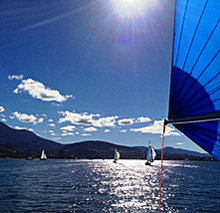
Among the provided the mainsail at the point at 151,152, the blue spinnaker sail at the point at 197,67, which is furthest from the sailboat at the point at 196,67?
the mainsail at the point at 151,152

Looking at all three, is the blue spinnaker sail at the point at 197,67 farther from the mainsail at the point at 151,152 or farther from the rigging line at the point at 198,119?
the mainsail at the point at 151,152

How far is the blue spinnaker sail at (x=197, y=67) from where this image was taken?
3.68m

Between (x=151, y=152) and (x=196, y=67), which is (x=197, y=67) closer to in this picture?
(x=196, y=67)

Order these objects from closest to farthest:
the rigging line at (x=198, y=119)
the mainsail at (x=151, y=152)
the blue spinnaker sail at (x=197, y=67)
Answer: the rigging line at (x=198, y=119), the blue spinnaker sail at (x=197, y=67), the mainsail at (x=151, y=152)

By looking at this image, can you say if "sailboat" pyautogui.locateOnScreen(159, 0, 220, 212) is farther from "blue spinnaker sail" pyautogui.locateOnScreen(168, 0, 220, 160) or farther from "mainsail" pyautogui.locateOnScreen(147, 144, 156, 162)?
"mainsail" pyautogui.locateOnScreen(147, 144, 156, 162)

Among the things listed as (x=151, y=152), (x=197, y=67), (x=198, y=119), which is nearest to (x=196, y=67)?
(x=197, y=67)

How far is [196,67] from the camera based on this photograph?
402 centimetres

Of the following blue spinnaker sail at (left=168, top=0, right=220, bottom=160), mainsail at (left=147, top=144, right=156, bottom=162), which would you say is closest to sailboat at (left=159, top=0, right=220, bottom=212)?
blue spinnaker sail at (left=168, top=0, right=220, bottom=160)

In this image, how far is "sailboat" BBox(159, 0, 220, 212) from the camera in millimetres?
3678

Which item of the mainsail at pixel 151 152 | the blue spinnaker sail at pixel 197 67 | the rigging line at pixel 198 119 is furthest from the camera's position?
the mainsail at pixel 151 152

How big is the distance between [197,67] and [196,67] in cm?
2

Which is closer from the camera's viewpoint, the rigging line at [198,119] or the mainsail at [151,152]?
the rigging line at [198,119]

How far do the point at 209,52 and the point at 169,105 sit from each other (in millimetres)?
1216

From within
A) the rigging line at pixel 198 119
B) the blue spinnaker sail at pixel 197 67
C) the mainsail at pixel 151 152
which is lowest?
the rigging line at pixel 198 119
